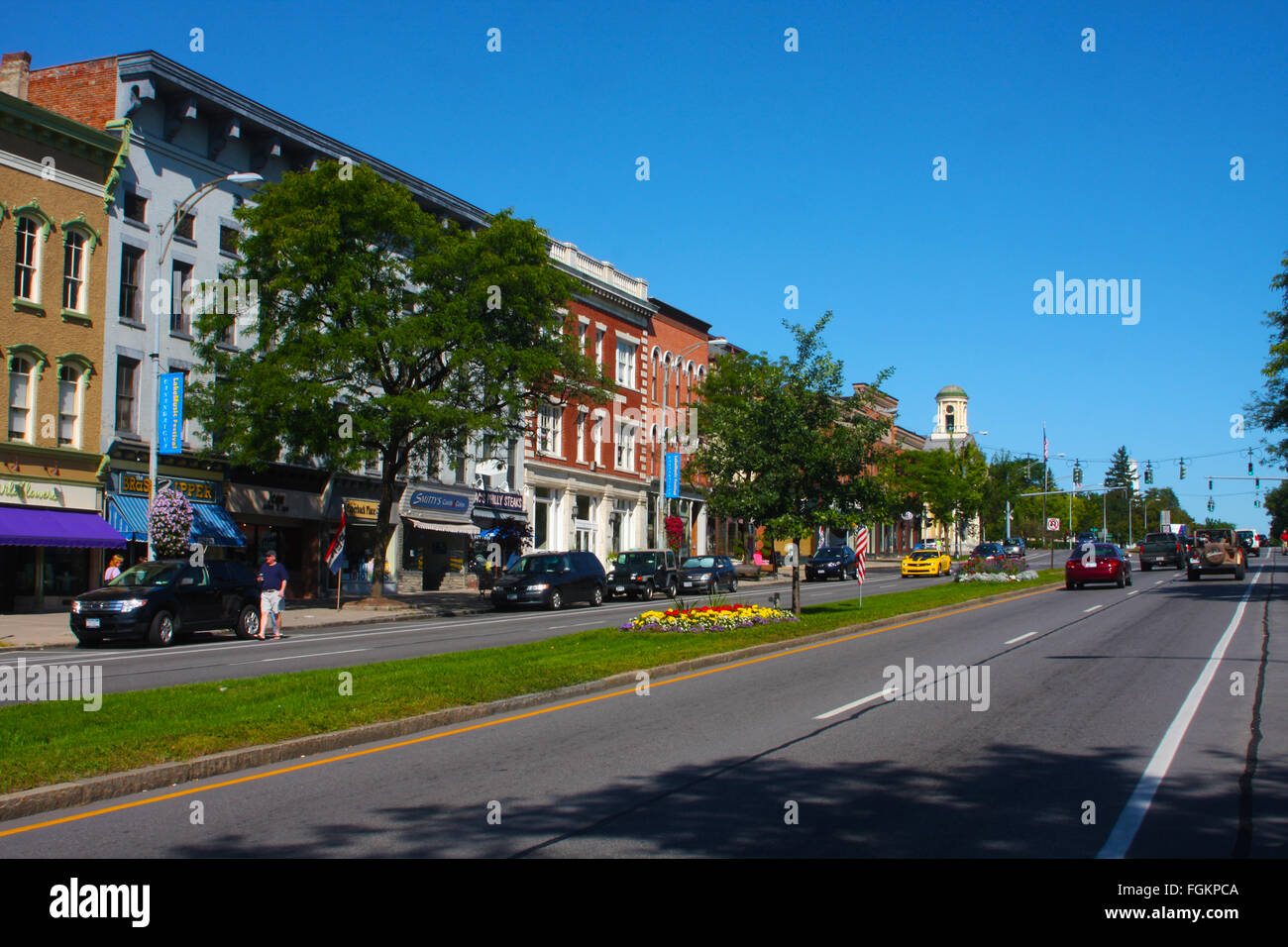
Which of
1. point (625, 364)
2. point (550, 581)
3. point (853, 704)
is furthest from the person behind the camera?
point (625, 364)

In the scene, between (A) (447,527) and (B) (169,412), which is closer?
(B) (169,412)

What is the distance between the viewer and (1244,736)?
10.1 metres

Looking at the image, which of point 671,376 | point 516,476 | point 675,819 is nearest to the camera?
point 675,819

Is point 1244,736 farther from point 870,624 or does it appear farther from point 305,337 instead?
point 305,337

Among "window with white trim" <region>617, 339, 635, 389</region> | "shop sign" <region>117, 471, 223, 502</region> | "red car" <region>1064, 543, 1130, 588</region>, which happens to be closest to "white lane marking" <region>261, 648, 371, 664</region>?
"shop sign" <region>117, 471, 223, 502</region>

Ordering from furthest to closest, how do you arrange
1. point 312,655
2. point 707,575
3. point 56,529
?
point 707,575 < point 56,529 < point 312,655

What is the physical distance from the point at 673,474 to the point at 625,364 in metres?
5.99

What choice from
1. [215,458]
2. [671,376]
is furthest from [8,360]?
[671,376]

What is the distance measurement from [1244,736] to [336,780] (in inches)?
307

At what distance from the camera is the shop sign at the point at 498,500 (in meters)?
46.0

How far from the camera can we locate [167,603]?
22062 mm

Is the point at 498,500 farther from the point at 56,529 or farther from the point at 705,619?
the point at 705,619

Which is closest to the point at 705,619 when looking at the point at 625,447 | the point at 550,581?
the point at 550,581

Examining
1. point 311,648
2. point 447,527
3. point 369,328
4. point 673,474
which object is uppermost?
point 369,328
